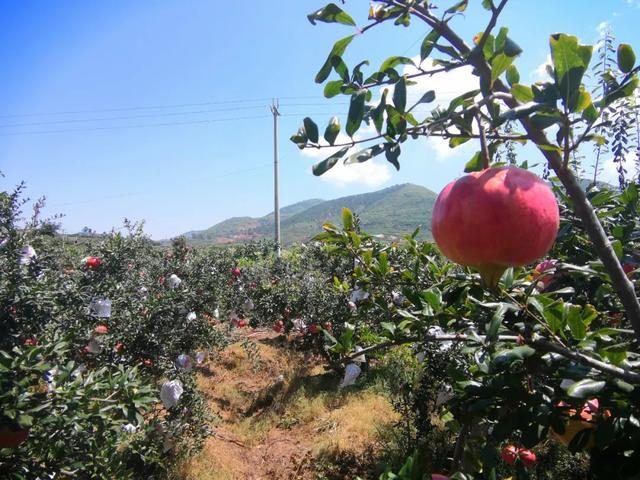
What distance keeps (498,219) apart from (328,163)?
314 millimetres

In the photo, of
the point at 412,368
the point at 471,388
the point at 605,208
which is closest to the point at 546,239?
the point at 471,388

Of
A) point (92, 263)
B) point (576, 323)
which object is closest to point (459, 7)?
point (576, 323)

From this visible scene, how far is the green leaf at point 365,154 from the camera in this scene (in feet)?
2.33

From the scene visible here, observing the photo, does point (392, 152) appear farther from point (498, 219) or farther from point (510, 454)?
point (510, 454)

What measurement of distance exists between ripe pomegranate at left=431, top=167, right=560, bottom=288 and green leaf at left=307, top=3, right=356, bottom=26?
37 centimetres

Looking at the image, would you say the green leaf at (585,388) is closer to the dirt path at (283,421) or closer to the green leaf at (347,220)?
the green leaf at (347,220)

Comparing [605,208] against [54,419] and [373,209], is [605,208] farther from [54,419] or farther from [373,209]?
[373,209]

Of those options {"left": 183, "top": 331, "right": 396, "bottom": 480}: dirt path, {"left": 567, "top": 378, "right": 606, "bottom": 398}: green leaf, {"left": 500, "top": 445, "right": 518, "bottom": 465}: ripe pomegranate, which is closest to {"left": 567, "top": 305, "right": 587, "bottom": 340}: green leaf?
{"left": 567, "top": 378, "right": 606, "bottom": 398}: green leaf

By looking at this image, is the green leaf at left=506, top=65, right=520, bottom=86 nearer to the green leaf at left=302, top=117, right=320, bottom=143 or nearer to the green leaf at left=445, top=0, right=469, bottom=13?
the green leaf at left=445, top=0, right=469, bottom=13

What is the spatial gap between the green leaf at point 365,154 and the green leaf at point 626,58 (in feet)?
1.28

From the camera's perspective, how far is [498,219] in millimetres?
586

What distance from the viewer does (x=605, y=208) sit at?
1.61 meters

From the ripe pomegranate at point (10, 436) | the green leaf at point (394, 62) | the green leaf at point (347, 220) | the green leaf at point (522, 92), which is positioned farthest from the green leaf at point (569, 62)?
the ripe pomegranate at point (10, 436)

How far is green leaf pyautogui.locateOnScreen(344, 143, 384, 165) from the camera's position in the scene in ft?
2.33
